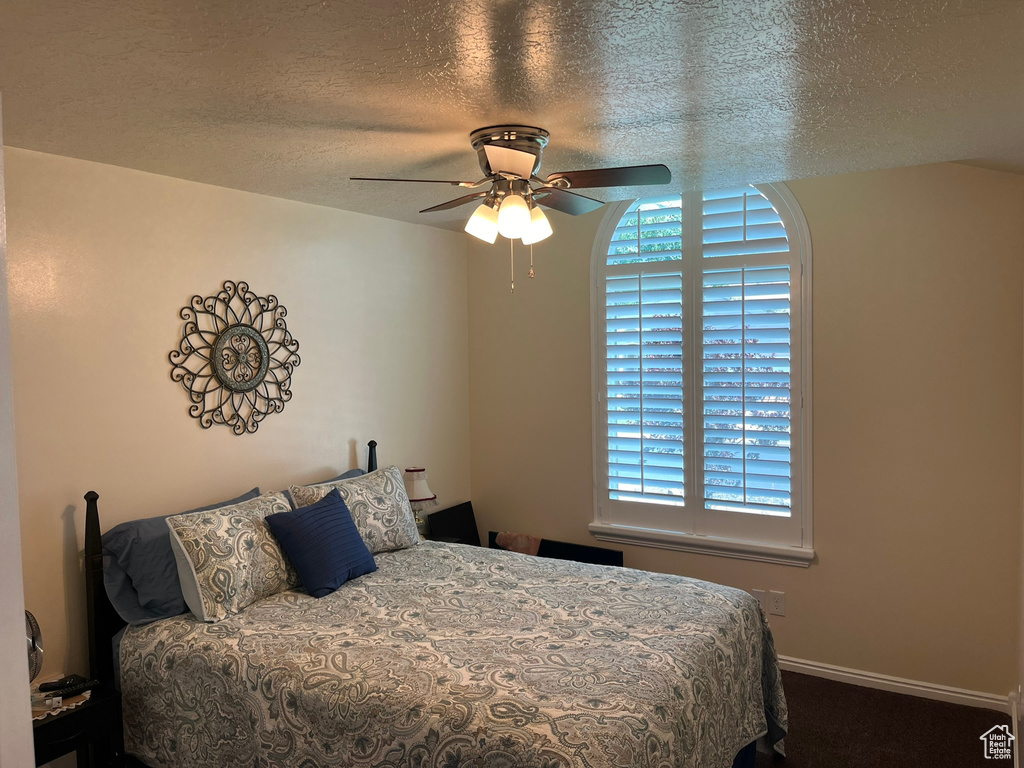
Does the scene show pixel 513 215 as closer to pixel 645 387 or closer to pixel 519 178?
pixel 519 178

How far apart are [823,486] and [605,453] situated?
1.16 metres

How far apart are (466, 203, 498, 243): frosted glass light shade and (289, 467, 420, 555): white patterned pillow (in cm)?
143

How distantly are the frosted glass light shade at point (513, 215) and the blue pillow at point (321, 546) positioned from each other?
1.47m

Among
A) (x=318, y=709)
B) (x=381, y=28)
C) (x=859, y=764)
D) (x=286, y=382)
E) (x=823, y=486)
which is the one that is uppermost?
(x=381, y=28)

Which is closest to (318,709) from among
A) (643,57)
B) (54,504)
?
(54,504)

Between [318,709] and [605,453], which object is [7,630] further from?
[605,453]

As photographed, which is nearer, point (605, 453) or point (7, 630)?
point (7, 630)

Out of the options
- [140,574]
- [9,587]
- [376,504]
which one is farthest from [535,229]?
[140,574]

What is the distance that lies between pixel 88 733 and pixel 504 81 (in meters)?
2.46

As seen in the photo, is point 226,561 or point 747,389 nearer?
point 226,561

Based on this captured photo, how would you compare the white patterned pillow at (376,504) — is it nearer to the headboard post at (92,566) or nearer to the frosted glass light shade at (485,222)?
the headboard post at (92,566)

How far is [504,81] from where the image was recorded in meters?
2.04

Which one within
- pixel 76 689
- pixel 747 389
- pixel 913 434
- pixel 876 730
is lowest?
pixel 876 730

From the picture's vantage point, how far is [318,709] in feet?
7.62
